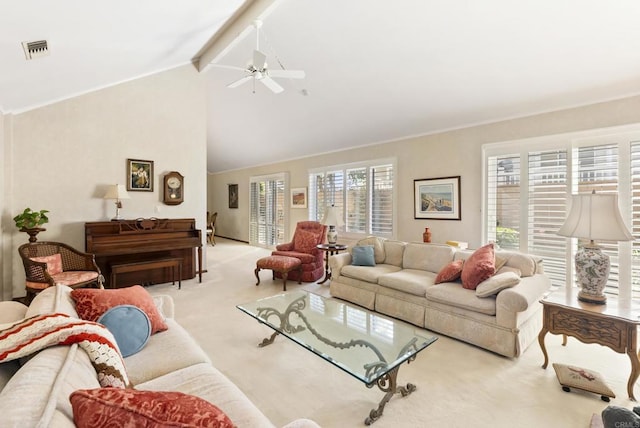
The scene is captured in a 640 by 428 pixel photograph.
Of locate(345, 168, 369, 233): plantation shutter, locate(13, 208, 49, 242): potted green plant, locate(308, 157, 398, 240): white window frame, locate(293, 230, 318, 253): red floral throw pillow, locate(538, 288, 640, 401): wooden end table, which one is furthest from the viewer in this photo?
locate(345, 168, 369, 233): plantation shutter

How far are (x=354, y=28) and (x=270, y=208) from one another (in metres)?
5.85

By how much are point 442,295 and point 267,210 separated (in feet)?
21.1

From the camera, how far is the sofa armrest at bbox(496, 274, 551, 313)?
251 cm

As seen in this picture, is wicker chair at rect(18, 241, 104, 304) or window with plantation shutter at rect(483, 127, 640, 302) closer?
window with plantation shutter at rect(483, 127, 640, 302)

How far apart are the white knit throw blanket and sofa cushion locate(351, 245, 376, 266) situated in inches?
124

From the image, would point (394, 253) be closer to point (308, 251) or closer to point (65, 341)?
point (308, 251)

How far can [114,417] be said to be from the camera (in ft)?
2.37

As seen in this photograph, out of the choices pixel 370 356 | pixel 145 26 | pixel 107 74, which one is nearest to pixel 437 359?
pixel 370 356

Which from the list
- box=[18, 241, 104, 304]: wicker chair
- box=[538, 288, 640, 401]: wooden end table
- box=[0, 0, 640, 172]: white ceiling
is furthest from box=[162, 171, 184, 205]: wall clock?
box=[538, 288, 640, 401]: wooden end table

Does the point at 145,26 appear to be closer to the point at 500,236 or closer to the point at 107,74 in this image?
the point at 107,74

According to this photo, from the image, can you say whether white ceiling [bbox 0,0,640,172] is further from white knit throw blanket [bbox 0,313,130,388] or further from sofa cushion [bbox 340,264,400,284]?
sofa cushion [bbox 340,264,400,284]

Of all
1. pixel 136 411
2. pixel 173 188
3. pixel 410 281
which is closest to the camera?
pixel 136 411

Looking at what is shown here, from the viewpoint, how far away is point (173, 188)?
5230 mm

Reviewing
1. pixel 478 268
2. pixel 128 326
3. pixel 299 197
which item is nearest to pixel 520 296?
pixel 478 268
